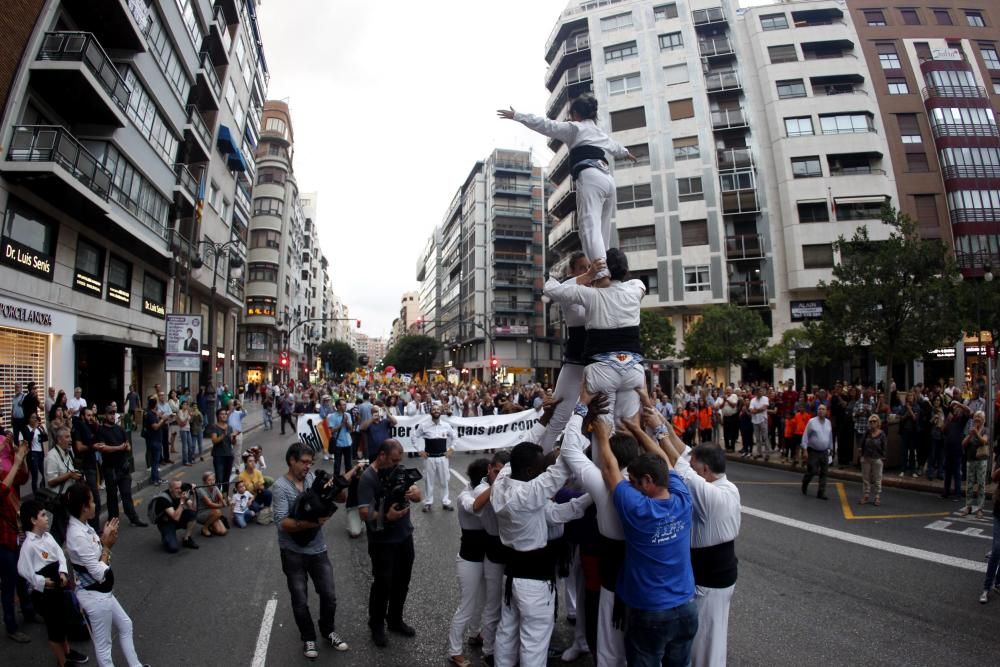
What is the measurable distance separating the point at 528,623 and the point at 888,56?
52.8 metres

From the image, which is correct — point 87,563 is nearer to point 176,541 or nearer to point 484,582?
point 484,582

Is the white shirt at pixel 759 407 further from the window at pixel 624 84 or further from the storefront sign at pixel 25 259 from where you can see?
the window at pixel 624 84

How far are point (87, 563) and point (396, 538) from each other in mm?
2476

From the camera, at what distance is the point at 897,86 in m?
41.6

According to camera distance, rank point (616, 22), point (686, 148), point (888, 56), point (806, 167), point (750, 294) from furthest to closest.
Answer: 1. point (616, 22)
2. point (686, 148)
3. point (888, 56)
4. point (750, 294)
5. point (806, 167)

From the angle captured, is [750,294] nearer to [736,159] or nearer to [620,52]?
[736,159]

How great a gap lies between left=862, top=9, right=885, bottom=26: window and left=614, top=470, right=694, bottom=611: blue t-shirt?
53.8 metres

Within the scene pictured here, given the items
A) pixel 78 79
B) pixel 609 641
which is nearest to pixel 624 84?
pixel 78 79

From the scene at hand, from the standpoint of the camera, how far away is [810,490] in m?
12.6

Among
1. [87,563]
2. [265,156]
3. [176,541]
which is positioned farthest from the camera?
[265,156]

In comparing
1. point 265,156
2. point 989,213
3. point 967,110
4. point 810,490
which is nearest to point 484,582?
point 810,490

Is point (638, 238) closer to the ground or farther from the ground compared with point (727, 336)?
farther from the ground

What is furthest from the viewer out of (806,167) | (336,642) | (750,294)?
(750,294)

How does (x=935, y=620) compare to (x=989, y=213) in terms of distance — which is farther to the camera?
(x=989, y=213)
